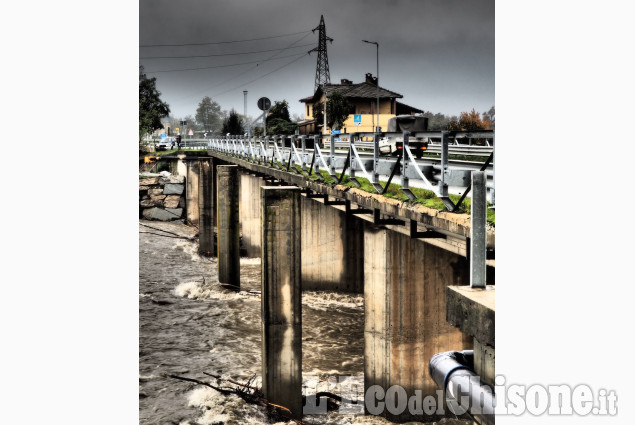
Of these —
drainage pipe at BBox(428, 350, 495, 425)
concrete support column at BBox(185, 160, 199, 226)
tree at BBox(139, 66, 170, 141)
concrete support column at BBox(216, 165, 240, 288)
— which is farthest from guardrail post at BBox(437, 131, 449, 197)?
tree at BBox(139, 66, 170, 141)

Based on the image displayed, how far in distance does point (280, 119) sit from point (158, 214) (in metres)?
16.6

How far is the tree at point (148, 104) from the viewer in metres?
42.0

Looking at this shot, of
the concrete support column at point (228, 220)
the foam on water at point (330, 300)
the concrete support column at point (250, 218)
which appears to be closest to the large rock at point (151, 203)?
the concrete support column at point (250, 218)

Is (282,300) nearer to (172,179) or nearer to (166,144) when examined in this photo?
(172,179)

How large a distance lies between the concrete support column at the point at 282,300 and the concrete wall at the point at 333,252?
30.9 ft

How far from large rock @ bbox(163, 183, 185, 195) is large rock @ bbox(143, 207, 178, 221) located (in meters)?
1.03

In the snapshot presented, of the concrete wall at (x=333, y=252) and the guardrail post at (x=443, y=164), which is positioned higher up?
the guardrail post at (x=443, y=164)

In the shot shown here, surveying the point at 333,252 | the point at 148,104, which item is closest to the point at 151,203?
the point at 148,104

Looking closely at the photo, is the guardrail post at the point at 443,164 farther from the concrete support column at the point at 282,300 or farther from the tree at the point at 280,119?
the tree at the point at 280,119

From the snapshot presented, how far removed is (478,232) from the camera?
426 cm

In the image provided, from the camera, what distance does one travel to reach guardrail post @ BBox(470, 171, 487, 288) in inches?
167
